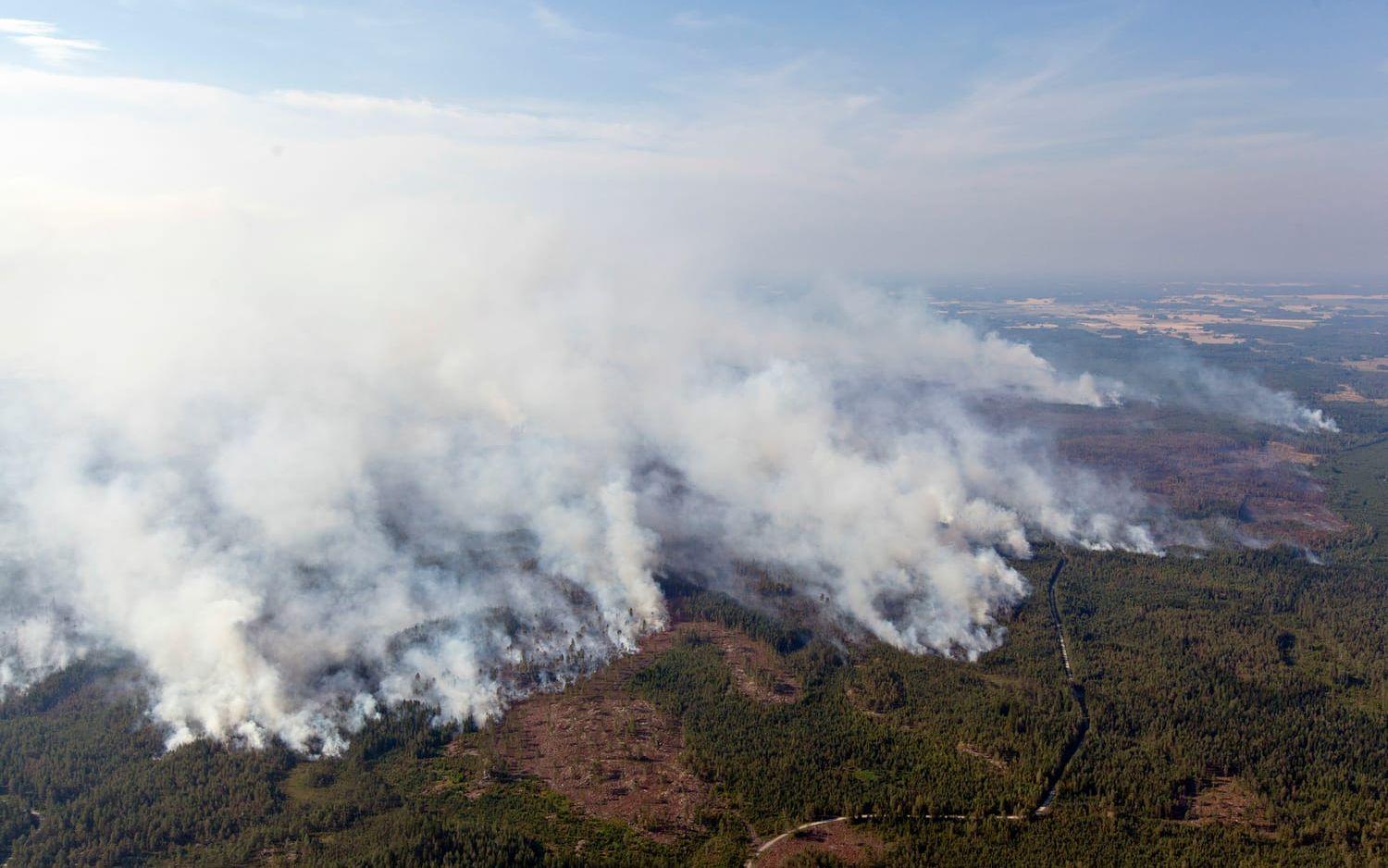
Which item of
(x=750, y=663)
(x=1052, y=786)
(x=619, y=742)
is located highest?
(x=1052, y=786)

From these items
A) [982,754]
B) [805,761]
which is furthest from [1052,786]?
[805,761]

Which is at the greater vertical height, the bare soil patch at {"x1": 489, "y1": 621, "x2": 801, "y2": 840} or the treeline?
the treeline

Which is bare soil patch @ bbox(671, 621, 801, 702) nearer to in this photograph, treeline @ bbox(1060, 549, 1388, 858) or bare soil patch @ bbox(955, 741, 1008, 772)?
bare soil patch @ bbox(955, 741, 1008, 772)

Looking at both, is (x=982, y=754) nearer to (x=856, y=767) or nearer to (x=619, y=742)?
(x=856, y=767)

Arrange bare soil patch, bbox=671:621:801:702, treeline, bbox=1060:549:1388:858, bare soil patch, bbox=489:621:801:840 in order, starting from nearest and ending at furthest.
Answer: treeline, bbox=1060:549:1388:858 < bare soil patch, bbox=489:621:801:840 < bare soil patch, bbox=671:621:801:702

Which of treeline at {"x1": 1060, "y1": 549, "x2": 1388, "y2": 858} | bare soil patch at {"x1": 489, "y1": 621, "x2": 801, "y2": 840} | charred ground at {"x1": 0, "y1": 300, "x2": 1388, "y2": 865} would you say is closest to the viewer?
charred ground at {"x1": 0, "y1": 300, "x2": 1388, "y2": 865}

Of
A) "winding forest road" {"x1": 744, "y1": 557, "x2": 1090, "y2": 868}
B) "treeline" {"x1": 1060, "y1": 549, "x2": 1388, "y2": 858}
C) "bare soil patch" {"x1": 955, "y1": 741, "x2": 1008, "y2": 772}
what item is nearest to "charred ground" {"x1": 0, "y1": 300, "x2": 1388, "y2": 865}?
"bare soil patch" {"x1": 955, "y1": 741, "x2": 1008, "y2": 772}
